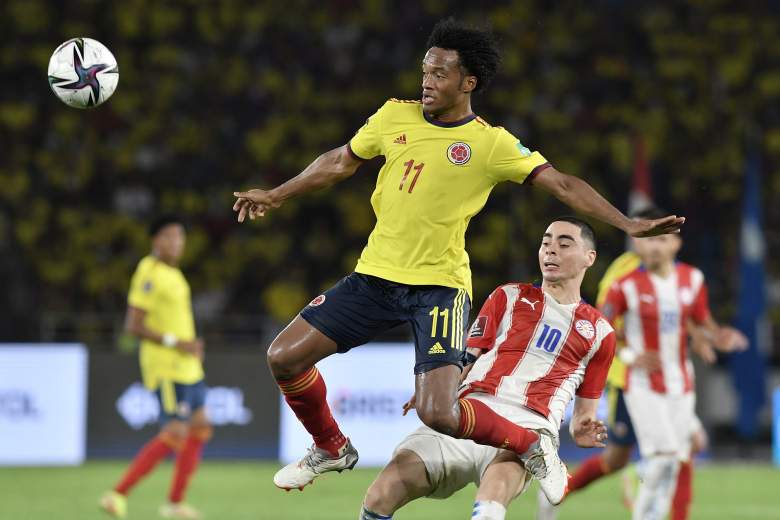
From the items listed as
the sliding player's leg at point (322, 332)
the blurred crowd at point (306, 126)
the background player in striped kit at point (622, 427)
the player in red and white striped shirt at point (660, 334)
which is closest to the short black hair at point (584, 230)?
the sliding player's leg at point (322, 332)

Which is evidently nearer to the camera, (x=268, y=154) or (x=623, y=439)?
(x=623, y=439)

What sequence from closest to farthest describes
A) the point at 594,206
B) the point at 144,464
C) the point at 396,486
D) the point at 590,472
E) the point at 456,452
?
the point at 594,206 < the point at 396,486 < the point at 456,452 < the point at 590,472 < the point at 144,464

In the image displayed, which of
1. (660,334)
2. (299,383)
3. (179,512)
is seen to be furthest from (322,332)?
(179,512)

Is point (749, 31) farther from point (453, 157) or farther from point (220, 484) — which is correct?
point (453, 157)

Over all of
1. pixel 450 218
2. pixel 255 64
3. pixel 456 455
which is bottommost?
pixel 456 455

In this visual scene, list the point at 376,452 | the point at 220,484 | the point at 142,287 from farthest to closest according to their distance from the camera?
the point at 376,452 < the point at 220,484 < the point at 142,287

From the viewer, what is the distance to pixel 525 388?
6.05 metres

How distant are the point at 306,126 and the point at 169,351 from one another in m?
8.45

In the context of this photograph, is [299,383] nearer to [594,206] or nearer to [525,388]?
[525,388]

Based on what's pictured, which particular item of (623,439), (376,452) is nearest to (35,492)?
(376,452)

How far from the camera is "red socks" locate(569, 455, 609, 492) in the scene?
890 centimetres

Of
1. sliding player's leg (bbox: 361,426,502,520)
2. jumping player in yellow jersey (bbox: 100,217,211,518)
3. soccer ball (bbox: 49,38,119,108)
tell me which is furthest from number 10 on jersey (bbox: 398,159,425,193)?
jumping player in yellow jersey (bbox: 100,217,211,518)

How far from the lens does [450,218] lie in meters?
5.87

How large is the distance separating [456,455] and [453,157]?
4.47 ft
